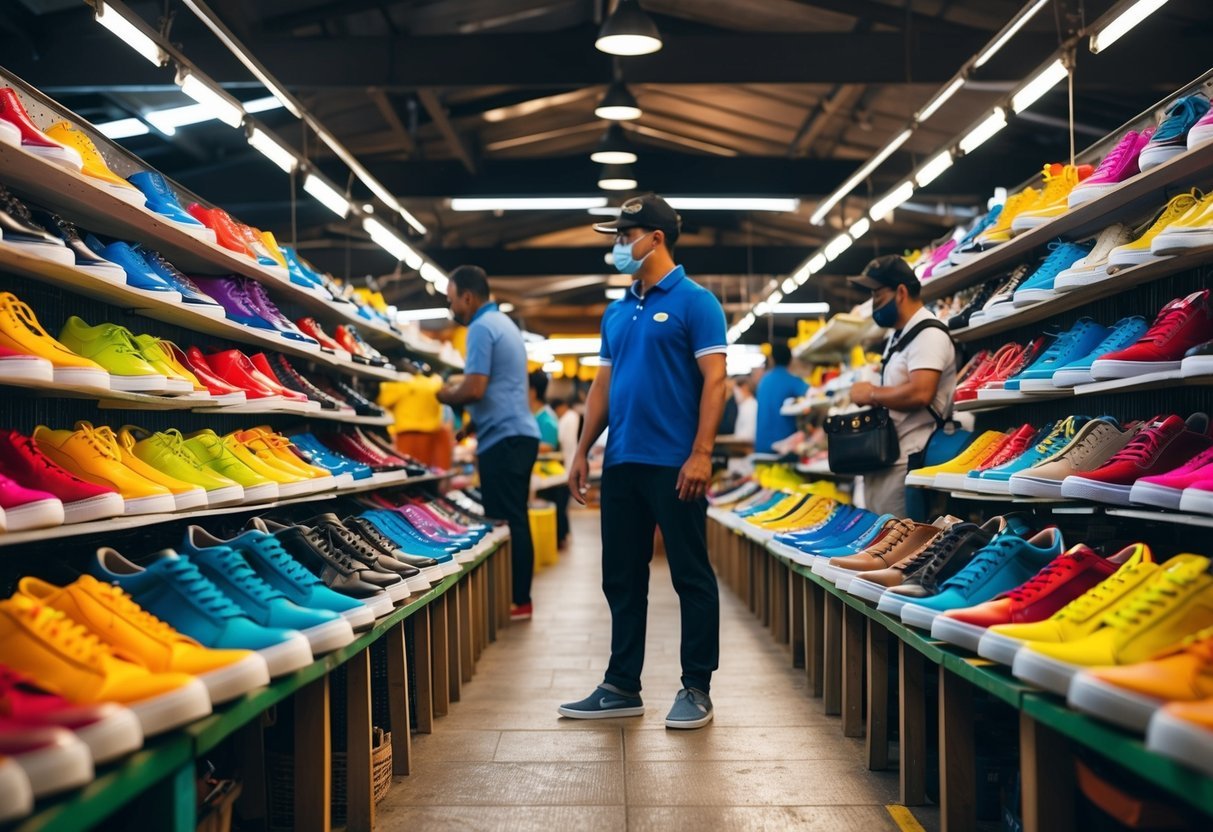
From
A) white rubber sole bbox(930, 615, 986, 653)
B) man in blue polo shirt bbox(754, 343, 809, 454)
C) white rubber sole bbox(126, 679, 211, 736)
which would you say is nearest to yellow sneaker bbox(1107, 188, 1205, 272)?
white rubber sole bbox(930, 615, 986, 653)

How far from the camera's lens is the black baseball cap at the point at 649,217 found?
4.26 m

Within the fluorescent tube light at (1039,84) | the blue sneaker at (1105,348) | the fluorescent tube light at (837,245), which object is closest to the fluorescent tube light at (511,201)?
the fluorescent tube light at (837,245)

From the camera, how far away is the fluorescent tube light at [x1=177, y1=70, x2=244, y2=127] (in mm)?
4617

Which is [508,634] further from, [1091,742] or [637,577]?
[1091,742]

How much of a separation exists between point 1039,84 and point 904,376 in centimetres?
153

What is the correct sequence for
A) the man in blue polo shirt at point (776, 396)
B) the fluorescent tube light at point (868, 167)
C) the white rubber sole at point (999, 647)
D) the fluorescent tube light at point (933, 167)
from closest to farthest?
the white rubber sole at point (999, 647) → the fluorescent tube light at point (933, 167) → the fluorescent tube light at point (868, 167) → the man in blue polo shirt at point (776, 396)

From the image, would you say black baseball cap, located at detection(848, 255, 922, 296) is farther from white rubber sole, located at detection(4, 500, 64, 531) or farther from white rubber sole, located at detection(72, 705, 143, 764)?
white rubber sole, located at detection(72, 705, 143, 764)

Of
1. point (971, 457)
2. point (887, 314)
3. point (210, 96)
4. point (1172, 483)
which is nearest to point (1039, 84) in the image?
point (887, 314)

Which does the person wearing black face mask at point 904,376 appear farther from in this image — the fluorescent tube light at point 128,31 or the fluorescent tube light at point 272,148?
the fluorescent tube light at point 128,31

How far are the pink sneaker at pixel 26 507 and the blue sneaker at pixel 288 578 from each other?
52cm

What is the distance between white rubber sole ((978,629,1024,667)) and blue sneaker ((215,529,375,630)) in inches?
59.8

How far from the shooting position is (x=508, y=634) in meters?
6.50

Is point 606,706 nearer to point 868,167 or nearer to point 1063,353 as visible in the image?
point 1063,353

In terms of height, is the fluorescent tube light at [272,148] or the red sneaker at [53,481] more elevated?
the fluorescent tube light at [272,148]
